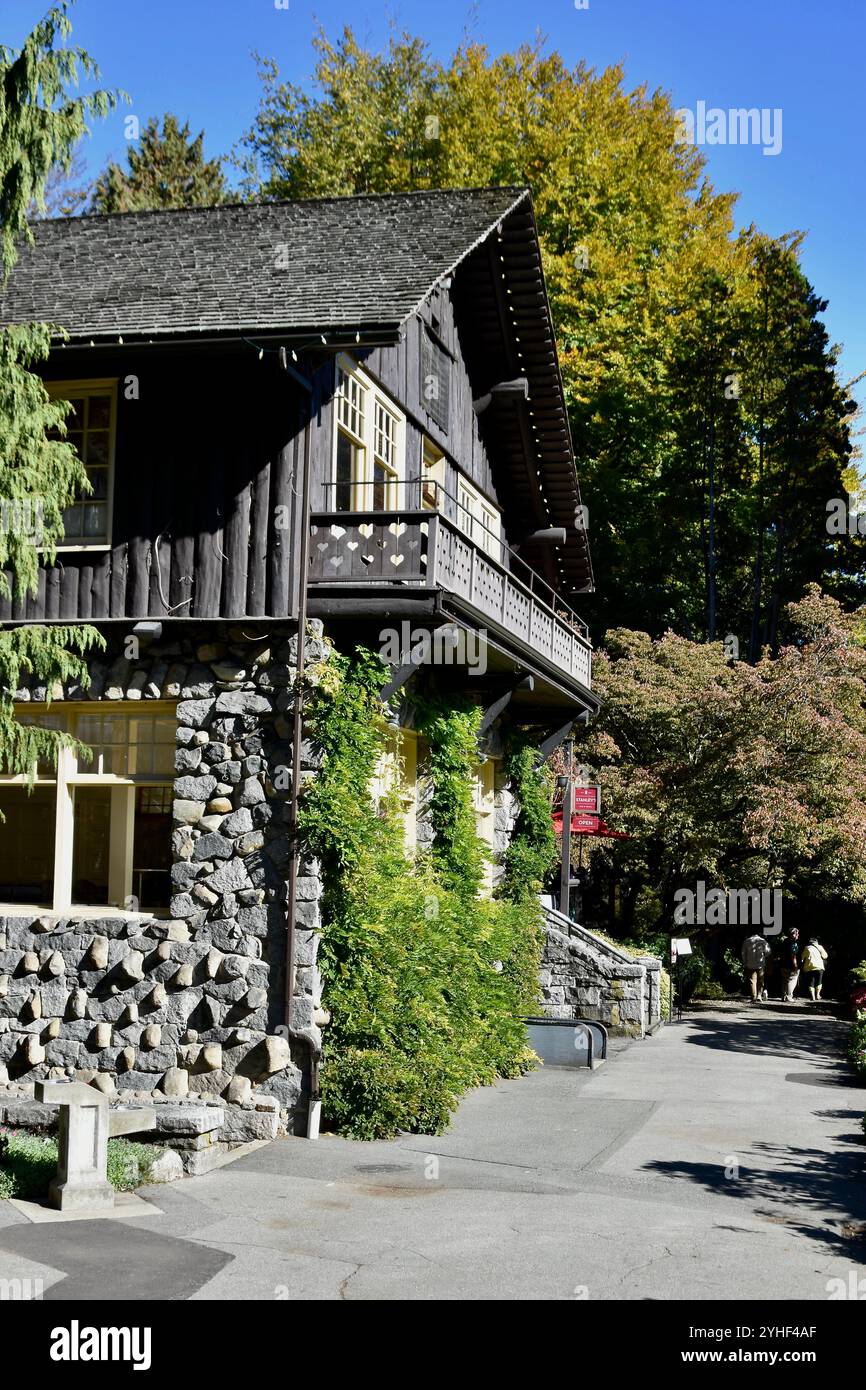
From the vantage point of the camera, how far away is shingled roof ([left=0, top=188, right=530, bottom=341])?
12.6 metres

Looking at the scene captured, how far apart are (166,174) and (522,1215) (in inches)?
1711

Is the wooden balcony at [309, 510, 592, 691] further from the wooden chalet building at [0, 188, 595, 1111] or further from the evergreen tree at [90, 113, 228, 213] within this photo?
the evergreen tree at [90, 113, 228, 213]

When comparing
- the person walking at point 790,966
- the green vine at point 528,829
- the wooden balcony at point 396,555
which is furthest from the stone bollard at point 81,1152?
the person walking at point 790,966

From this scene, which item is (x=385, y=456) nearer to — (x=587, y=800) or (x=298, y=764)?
(x=298, y=764)

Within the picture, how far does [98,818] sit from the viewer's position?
1364cm

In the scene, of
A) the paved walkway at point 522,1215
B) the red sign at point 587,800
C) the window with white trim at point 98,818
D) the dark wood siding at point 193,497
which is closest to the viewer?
the paved walkway at point 522,1215

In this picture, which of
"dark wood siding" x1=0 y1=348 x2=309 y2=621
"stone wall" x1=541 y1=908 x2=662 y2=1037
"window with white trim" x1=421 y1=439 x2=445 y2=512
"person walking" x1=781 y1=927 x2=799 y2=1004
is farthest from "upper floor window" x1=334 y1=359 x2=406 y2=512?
"person walking" x1=781 y1=927 x2=799 y2=1004

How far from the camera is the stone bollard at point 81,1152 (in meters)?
9.48

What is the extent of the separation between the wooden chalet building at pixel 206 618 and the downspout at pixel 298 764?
37mm

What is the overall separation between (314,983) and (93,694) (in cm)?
359

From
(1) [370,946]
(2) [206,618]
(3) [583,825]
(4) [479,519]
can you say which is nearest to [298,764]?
(2) [206,618]

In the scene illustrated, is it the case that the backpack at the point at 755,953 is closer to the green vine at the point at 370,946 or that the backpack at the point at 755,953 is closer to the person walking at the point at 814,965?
the person walking at the point at 814,965

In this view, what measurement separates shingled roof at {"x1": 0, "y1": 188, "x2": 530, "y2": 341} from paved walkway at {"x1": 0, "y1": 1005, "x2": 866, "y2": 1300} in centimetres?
721
